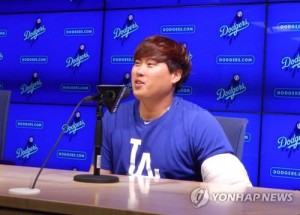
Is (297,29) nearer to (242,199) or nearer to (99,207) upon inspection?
(242,199)

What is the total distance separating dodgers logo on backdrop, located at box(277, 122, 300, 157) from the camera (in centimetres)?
358

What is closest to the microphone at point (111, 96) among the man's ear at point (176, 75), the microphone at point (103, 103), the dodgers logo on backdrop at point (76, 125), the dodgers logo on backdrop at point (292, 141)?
the microphone at point (103, 103)

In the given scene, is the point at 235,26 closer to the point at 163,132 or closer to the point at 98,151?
the point at 163,132

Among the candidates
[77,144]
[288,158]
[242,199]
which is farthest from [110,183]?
[77,144]

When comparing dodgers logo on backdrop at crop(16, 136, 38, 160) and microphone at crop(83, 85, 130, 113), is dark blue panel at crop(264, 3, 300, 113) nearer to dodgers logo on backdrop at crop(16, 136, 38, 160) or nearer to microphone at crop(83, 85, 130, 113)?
dodgers logo on backdrop at crop(16, 136, 38, 160)

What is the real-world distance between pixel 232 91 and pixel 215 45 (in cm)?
34

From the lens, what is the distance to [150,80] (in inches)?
88.4

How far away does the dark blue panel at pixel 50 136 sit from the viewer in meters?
4.28

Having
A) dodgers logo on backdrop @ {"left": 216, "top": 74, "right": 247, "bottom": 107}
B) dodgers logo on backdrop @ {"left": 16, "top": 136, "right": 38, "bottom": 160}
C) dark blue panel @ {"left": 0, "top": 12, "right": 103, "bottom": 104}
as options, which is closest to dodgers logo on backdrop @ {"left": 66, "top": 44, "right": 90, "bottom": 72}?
dark blue panel @ {"left": 0, "top": 12, "right": 103, "bottom": 104}

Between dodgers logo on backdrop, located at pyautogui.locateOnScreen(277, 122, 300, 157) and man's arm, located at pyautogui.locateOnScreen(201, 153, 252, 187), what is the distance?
66.9 inches

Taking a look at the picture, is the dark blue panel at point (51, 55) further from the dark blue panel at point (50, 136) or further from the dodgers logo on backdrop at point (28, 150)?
the dodgers logo on backdrop at point (28, 150)

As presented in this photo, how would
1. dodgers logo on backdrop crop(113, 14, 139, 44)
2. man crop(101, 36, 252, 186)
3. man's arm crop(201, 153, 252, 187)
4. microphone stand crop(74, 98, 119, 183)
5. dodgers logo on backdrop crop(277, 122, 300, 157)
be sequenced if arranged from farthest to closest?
dodgers logo on backdrop crop(113, 14, 139, 44), dodgers logo on backdrop crop(277, 122, 300, 157), man crop(101, 36, 252, 186), man's arm crop(201, 153, 252, 187), microphone stand crop(74, 98, 119, 183)

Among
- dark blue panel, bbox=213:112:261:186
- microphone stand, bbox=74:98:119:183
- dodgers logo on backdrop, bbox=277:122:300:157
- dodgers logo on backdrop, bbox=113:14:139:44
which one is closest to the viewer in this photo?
microphone stand, bbox=74:98:119:183

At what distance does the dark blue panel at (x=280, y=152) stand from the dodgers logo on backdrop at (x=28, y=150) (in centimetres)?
185
